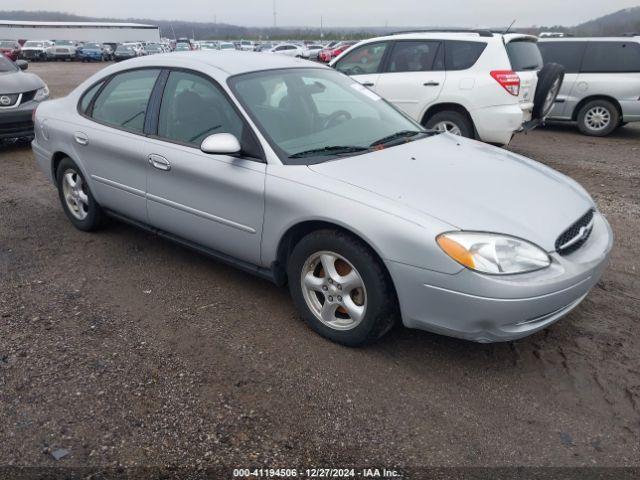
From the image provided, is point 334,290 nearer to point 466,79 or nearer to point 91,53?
point 466,79

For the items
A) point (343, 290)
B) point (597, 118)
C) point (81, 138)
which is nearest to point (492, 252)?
point (343, 290)

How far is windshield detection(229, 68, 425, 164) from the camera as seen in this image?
3375 millimetres

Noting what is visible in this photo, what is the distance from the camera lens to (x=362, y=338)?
119 inches

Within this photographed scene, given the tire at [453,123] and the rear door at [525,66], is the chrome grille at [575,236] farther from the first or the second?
the rear door at [525,66]

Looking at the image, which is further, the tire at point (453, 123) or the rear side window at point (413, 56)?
the rear side window at point (413, 56)

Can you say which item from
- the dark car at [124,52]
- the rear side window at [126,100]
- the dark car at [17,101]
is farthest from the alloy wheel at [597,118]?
the dark car at [124,52]

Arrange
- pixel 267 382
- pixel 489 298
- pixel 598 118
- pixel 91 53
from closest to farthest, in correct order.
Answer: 1. pixel 489 298
2. pixel 267 382
3. pixel 598 118
4. pixel 91 53

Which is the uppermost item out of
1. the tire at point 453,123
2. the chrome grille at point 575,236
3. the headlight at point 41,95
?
the chrome grille at point 575,236

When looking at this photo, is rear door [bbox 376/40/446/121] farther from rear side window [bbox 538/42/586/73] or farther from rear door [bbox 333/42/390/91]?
rear side window [bbox 538/42/586/73]

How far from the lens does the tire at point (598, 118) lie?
32.2ft

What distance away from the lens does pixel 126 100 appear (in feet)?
13.9

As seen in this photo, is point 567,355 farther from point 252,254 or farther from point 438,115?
point 438,115

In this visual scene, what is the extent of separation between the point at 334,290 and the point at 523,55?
6184mm

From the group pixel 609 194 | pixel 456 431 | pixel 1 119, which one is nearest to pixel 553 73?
pixel 609 194
